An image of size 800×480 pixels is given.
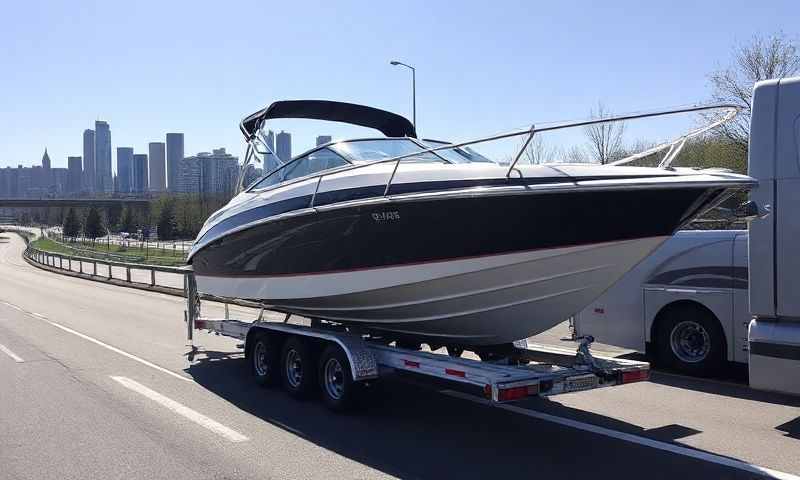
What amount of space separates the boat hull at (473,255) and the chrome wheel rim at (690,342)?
10.3 feet

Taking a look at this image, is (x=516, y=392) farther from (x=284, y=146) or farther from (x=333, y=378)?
(x=284, y=146)

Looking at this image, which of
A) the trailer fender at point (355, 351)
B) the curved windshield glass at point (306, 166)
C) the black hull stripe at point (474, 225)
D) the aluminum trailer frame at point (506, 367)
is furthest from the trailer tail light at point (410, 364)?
the curved windshield glass at point (306, 166)

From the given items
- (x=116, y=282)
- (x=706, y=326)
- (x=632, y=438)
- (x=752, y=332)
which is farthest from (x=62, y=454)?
(x=116, y=282)

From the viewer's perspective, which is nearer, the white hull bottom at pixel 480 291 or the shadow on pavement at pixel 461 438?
the shadow on pavement at pixel 461 438

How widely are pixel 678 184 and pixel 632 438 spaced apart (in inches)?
91.3

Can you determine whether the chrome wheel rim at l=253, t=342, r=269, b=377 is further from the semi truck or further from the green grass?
the green grass

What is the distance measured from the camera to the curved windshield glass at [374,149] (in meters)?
7.94

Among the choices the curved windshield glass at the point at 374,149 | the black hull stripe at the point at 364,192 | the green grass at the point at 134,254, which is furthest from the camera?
the green grass at the point at 134,254

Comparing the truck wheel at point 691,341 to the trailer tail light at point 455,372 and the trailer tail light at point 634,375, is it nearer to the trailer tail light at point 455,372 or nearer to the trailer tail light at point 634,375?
the trailer tail light at point 634,375

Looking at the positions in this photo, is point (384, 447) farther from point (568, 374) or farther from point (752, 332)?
point (752, 332)

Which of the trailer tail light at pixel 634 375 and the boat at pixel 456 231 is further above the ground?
the boat at pixel 456 231

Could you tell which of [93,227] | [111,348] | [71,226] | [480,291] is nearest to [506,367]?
[480,291]

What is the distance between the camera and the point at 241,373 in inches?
383

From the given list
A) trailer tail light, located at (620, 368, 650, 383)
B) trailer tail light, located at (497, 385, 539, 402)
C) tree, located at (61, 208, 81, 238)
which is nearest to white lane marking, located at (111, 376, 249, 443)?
trailer tail light, located at (497, 385, 539, 402)
